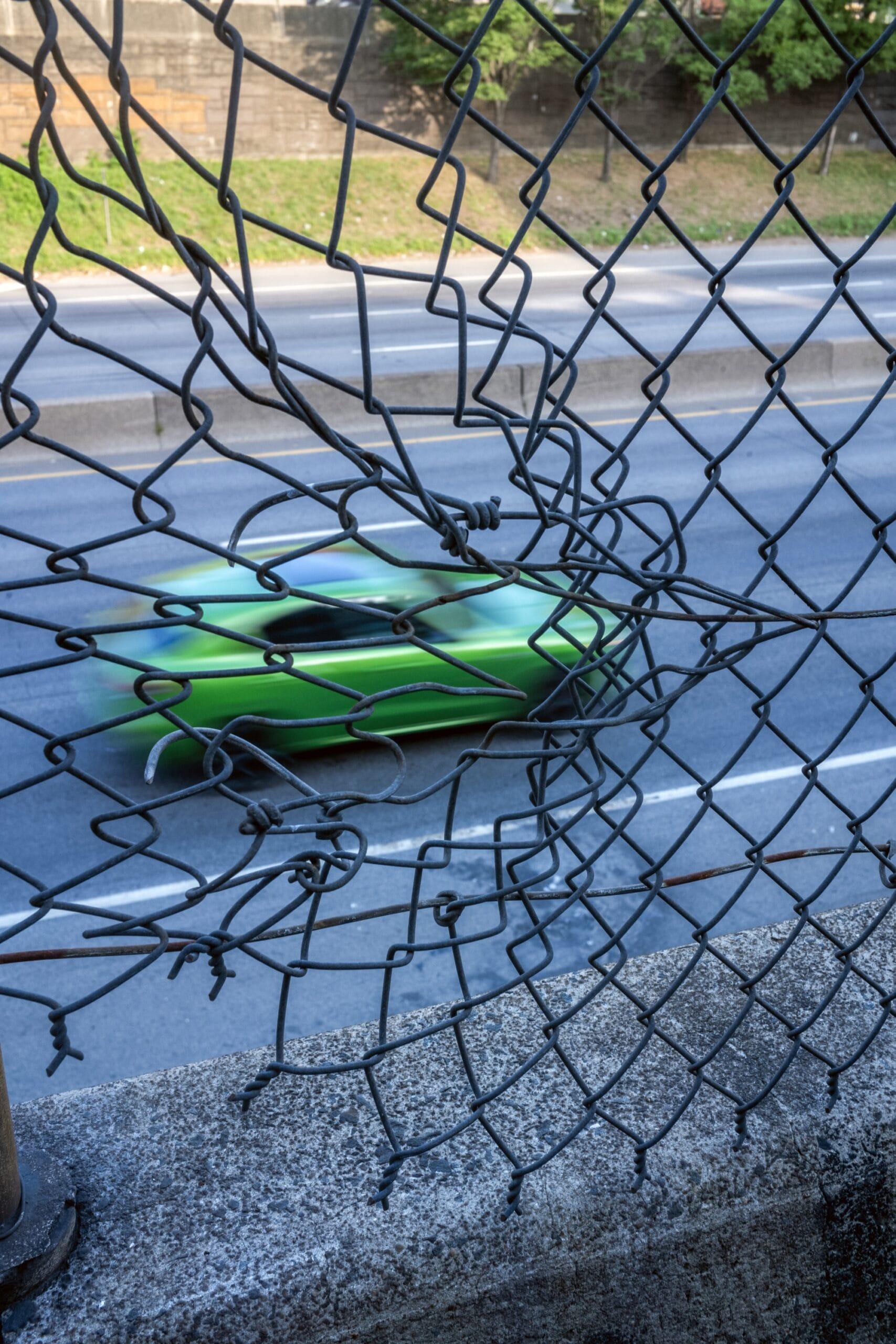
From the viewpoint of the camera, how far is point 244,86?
23.0 m

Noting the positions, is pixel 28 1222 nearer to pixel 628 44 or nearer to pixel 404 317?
pixel 404 317

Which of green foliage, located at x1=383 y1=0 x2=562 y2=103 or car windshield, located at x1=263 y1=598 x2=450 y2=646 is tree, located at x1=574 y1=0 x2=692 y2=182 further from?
car windshield, located at x1=263 y1=598 x2=450 y2=646

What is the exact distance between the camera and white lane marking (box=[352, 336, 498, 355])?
15.1m

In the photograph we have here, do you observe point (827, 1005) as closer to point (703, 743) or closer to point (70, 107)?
point (703, 743)

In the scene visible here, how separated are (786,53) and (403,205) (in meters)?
11.6

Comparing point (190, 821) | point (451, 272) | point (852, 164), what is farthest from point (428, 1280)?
point (852, 164)

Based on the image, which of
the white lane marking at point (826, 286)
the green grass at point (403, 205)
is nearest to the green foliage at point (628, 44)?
the green grass at point (403, 205)

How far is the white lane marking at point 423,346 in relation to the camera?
1515 centimetres

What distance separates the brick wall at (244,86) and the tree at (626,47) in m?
1.03

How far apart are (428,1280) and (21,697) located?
247 inches

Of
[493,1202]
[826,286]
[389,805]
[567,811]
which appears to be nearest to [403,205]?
[826,286]

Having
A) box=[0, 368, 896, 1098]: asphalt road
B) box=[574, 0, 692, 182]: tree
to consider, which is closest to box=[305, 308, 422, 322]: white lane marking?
box=[0, 368, 896, 1098]: asphalt road

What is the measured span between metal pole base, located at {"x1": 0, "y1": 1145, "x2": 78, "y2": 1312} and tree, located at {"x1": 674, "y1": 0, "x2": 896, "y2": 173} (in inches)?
1103

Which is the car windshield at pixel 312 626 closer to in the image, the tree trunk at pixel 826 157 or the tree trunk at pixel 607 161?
the tree trunk at pixel 607 161
